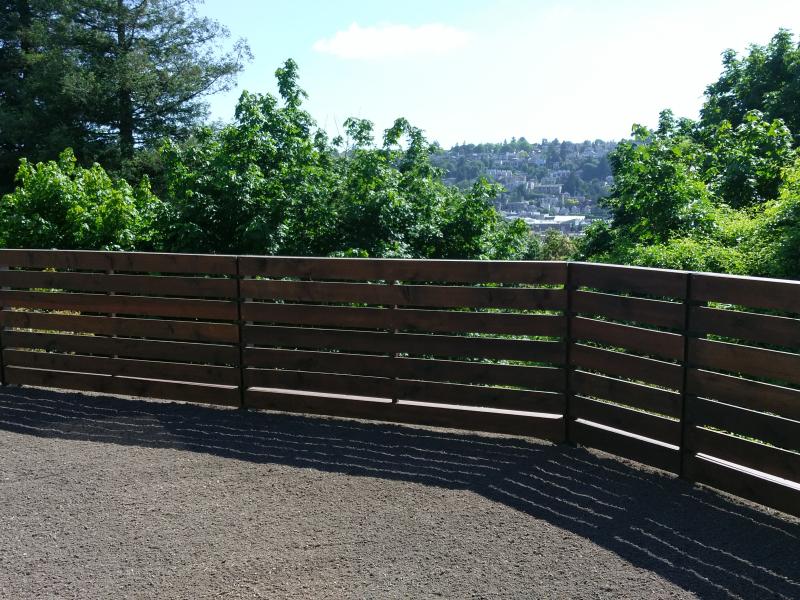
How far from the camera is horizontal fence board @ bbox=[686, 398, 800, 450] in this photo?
4633mm

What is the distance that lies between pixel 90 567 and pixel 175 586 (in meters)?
0.57

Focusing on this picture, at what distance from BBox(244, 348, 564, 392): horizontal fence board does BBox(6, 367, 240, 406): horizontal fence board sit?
46 cm

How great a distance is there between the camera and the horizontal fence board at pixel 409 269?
19.6ft

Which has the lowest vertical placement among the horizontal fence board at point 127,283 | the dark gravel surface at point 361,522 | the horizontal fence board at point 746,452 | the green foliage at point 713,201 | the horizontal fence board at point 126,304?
the dark gravel surface at point 361,522

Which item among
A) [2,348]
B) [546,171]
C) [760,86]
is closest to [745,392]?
[2,348]

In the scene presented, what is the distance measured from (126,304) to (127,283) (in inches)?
8.1

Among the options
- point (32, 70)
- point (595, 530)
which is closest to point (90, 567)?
point (595, 530)

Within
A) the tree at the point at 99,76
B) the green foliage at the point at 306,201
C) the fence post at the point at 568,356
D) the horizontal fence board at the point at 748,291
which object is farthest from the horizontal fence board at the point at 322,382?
the tree at the point at 99,76

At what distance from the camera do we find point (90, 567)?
4223 mm

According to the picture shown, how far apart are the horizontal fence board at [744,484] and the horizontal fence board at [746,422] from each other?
0.24m

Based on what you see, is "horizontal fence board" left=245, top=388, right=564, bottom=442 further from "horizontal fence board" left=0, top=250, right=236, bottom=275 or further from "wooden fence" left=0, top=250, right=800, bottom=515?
"horizontal fence board" left=0, top=250, right=236, bottom=275

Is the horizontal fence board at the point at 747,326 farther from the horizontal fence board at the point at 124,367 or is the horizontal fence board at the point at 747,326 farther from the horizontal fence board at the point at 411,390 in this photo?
the horizontal fence board at the point at 124,367

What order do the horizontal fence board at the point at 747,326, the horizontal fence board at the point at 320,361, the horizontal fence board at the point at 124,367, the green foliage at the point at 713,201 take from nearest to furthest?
the horizontal fence board at the point at 747,326
the horizontal fence board at the point at 320,361
the horizontal fence board at the point at 124,367
the green foliage at the point at 713,201

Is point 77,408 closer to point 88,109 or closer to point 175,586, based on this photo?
point 175,586
